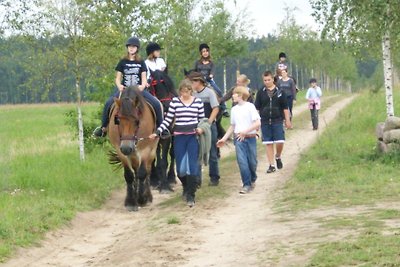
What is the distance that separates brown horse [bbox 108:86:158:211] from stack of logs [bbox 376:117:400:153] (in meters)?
5.41

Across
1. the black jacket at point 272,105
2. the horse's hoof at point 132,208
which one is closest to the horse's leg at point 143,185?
the horse's hoof at point 132,208

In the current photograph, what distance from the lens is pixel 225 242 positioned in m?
8.73

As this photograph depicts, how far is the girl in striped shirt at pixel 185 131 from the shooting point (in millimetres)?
11922

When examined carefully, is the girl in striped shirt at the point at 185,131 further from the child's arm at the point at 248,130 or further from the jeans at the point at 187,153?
the child's arm at the point at 248,130

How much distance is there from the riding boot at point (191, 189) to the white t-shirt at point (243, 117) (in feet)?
5.42

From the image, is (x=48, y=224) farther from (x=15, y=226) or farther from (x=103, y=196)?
(x=103, y=196)

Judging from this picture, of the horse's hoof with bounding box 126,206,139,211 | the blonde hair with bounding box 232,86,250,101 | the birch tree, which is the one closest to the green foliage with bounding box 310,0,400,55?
the birch tree

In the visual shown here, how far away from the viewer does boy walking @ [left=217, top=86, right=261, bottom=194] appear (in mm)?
12930

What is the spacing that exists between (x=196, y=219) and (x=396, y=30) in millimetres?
7320

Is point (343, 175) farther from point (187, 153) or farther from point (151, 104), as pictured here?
point (151, 104)

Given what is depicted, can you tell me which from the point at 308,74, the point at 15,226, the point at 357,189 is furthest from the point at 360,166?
the point at 308,74

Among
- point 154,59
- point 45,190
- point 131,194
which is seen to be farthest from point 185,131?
point 45,190

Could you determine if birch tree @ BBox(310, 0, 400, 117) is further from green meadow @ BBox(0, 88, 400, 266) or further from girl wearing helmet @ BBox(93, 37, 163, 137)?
girl wearing helmet @ BBox(93, 37, 163, 137)

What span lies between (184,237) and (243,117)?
441 centimetres
